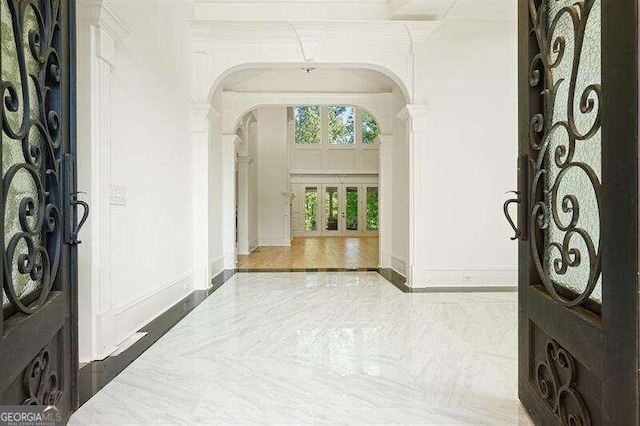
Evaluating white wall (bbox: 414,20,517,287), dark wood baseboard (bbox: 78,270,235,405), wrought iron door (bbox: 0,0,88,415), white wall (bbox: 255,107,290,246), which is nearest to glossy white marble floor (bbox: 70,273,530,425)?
dark wood baseboard (bbox: 78,270,235,405)

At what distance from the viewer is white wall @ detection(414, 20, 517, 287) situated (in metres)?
5.00

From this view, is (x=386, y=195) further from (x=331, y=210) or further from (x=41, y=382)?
(x=331, y=210)

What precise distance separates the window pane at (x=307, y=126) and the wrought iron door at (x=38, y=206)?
13.4m

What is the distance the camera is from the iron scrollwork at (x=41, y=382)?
1304 mm

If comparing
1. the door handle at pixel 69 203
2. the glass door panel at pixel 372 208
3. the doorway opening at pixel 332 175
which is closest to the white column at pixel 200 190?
the door handle at pixel 69 203

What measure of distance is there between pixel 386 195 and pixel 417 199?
1626 millimetres

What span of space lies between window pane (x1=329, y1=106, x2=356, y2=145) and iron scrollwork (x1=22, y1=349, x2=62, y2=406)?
13.9 metres

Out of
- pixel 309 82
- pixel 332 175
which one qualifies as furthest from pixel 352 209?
pixel 309 82

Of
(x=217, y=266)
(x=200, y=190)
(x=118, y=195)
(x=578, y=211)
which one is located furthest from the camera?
(x=217, y=266)

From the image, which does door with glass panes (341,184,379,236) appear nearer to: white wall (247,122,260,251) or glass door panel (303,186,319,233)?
glass door panel (303,186,319,233)

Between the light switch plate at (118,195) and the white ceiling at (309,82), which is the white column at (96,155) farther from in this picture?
the white ceiling at (309,82)

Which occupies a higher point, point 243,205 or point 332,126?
point 332,126

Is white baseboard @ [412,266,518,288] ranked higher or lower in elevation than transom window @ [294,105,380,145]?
lower

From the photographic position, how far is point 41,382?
1.39 metres
